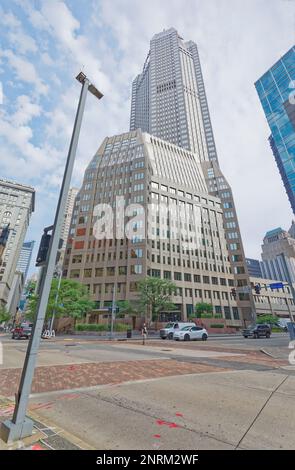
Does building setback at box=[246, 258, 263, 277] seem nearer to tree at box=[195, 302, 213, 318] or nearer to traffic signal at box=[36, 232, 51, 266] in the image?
tree at box=[195, 302, 213, 318]

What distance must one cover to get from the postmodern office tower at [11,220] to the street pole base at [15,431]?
387 ft

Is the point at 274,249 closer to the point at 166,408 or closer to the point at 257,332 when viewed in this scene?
the point at 257,332

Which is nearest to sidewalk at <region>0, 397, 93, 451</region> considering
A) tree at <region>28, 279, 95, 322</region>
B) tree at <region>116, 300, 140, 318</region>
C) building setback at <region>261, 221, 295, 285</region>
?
tree at <region>28, 279, 95, 322</region>

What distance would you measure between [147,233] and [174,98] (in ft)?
382

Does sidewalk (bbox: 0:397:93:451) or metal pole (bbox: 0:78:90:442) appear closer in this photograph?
sidewalk (bbox: 0:397:93:451)

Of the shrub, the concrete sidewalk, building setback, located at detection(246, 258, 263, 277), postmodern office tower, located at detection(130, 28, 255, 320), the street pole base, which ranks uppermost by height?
postmodern office tower, located at detection(130, 28, 255, 320)

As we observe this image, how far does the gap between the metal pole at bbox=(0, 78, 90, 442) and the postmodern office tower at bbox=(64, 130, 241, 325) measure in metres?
50.3

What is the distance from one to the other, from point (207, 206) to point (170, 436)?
79742mm

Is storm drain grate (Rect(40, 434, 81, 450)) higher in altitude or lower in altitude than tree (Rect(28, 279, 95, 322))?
lower

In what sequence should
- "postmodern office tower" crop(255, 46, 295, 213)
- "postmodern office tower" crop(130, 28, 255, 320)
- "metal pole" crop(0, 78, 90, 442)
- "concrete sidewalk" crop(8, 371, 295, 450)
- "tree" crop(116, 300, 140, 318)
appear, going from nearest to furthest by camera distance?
"metal pole" crop(0, 78, 90, 442) → "concrete sidewalk" crop(8, 371, 295, 450) → "tree" crop(116, 300, 140, 318) → "postmodern office tower" crop(255, 46, 295, 213) → "postmodern office tower" crop(130, 28, 255, 320)

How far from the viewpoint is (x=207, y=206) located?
79.4 m

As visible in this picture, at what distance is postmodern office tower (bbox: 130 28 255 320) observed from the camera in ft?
430
